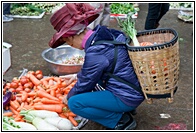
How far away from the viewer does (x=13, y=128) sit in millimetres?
3395

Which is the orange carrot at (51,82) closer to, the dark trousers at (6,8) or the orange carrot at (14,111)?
the orange carrot at (14,111)

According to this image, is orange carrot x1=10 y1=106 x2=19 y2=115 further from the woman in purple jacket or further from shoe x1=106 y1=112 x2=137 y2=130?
shoe x1=106 y1=112 x2=137 y2=130


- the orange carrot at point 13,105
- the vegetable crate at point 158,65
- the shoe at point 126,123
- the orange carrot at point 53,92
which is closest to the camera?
the vegetable crate at point 158,65

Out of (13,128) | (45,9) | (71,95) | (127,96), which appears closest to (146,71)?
(127,96)

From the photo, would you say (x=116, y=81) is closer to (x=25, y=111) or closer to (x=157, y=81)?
(x=157, y=81)

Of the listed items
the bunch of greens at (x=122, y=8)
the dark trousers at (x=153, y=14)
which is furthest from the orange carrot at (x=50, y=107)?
the bunch of greens at (x=122, y=8)

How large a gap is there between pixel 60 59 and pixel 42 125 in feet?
5.73

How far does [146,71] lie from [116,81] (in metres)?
0.32

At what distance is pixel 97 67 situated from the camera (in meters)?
3.21

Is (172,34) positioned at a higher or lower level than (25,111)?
higher

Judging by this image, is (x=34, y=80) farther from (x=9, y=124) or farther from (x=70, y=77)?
(x=9, y=124)

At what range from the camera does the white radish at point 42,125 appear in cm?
343

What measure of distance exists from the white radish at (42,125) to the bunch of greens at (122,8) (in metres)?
5.06

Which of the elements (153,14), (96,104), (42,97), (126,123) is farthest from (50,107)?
(153,14)
